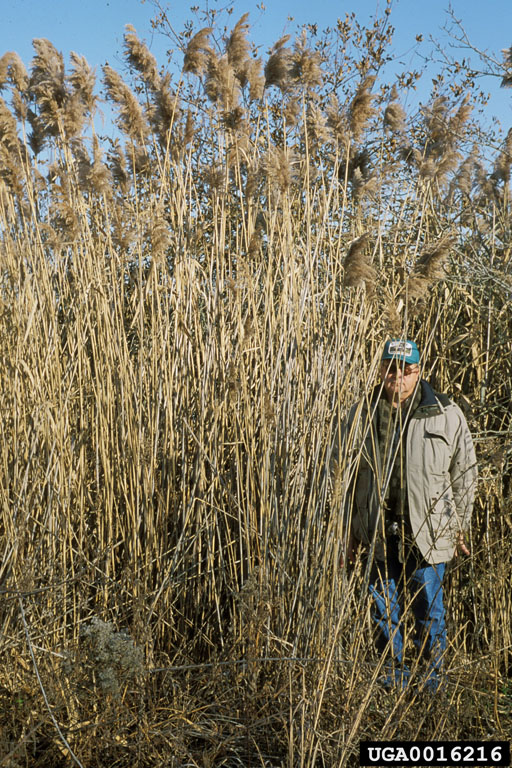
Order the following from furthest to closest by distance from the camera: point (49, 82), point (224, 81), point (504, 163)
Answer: point (504, 163) < point (49, 82) < point (224, 81)

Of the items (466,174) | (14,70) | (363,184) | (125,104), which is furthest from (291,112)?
(14,70)

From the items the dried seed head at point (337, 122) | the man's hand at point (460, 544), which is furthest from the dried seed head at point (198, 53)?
the man's hand at point (460, 544)

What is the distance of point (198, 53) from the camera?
291cm

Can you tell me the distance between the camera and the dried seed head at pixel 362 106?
2.72 metres

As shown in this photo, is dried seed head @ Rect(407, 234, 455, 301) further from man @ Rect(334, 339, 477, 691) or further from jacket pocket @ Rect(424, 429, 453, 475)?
jacket pocket @ Rect(424, 429, 453, 475)

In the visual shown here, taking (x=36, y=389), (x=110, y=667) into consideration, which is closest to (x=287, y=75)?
(x=36, y=389)

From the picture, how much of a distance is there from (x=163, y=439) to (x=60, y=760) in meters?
1.09

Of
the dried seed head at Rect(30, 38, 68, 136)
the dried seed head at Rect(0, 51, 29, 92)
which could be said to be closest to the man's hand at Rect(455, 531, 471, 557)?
the dried seed head at Rect(30, 38, 68, 136)

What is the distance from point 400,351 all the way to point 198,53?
1389 mm

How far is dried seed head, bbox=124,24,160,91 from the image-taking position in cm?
299

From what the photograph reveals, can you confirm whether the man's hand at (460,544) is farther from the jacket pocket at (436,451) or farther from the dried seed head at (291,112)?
the dried seed head at (291,112)

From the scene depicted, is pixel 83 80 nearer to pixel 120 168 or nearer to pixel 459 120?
pixel 120 168

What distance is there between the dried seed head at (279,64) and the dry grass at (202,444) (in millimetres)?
13

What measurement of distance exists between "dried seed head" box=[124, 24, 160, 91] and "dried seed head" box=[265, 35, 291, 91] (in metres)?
0.43
